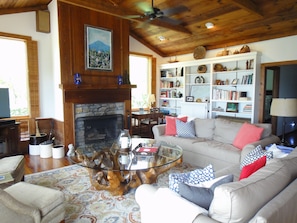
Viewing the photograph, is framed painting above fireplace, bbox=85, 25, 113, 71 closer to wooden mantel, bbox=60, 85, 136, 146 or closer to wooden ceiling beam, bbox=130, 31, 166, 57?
wooden mantel, bbox=60, 85, 136, 146

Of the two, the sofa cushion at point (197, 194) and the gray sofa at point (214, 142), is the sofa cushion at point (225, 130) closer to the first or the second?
the gray sofa at point (214, 142)

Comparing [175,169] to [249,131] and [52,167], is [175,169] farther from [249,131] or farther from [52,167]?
[52,167]

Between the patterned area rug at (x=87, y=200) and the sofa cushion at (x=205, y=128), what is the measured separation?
1.03 metres

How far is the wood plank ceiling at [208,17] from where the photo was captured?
13.1 feet

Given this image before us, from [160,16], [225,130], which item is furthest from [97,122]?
[225,130]

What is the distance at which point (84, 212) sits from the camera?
7.72 feet

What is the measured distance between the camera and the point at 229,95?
5.52 meters

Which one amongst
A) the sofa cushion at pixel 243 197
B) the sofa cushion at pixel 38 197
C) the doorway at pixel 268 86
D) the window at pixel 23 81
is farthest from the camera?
the doorway at pixel 268 86

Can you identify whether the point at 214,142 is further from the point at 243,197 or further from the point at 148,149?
the point at 243,197

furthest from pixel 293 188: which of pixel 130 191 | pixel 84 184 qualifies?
pixel 84 184

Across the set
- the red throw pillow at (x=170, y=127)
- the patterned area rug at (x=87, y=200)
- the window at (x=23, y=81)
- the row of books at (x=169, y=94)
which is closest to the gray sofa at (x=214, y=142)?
the red throw pillow at (x=170, y=127)

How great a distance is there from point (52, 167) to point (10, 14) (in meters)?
3.20

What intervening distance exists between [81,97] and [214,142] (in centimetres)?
283

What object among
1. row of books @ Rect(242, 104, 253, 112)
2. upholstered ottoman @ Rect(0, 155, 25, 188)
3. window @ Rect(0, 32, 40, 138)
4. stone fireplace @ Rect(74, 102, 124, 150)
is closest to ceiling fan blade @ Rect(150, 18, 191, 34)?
stone fireplace @ Rect(74, 102, 124, 150)
